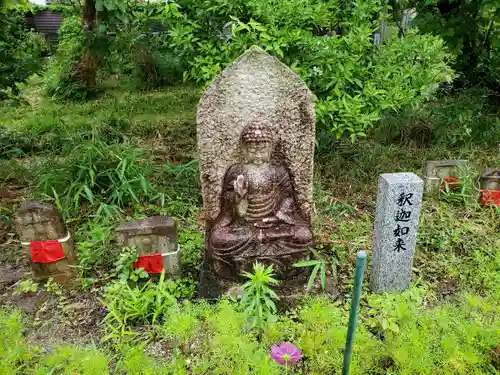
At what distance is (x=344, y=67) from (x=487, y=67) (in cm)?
299

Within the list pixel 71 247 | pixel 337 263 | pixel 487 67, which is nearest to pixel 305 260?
pixel 337 263

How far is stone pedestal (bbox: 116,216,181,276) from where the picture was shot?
10.3ft

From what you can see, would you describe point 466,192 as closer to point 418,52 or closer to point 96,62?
point 418,52

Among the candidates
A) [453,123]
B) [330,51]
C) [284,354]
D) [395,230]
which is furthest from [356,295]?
[453,123]

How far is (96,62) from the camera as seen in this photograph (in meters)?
9.15

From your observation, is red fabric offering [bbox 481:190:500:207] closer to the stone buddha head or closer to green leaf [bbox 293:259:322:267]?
green leaf [bbox 293:259:322:267]

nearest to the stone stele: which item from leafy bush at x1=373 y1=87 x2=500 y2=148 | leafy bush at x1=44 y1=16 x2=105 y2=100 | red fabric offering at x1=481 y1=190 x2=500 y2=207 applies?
red fabric offering at x1=481 y1=190 x2=500 y2=207

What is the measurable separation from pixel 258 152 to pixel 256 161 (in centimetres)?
8

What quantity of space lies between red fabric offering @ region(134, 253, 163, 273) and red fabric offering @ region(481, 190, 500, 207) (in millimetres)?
3434

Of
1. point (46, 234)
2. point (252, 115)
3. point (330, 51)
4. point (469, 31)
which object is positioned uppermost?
point (469, 31)

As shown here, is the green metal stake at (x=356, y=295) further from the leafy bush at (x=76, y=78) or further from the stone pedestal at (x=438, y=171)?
the leafy bush at (x=76, y=78)

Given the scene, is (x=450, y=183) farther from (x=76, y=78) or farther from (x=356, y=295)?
(x=76, y=78)

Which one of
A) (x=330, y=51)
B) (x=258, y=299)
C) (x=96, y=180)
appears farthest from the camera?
(x=96, y=180)

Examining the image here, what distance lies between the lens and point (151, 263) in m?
3.22
